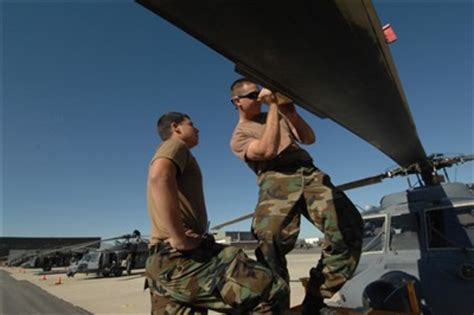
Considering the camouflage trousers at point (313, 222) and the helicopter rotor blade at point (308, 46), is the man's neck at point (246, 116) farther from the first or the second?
the helicopter rotor blade at point (308, 46)

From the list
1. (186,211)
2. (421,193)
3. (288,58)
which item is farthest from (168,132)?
(421,193)

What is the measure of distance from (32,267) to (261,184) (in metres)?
44.1

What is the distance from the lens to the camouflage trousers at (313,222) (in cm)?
236

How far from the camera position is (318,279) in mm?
2357

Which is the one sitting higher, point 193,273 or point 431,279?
point 193,273

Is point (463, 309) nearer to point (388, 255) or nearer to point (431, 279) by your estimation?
point (431, 279)

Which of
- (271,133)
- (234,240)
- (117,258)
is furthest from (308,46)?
(234,240)

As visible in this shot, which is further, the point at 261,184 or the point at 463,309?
the point at 463,309

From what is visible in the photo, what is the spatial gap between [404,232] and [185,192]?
10.9 ft

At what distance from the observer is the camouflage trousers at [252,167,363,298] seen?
7.74 feet

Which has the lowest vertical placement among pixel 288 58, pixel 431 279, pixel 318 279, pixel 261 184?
pixel 431 279

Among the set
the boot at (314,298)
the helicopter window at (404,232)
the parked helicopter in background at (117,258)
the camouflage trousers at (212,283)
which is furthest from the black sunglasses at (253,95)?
the parked helicopter in background at (117,258)

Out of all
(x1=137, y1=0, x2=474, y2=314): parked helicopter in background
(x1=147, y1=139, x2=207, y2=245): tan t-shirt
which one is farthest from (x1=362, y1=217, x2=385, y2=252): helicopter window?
(x1=147, y1=139, x2=207, y2=245): tan t-shirt

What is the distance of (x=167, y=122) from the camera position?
2.61m
